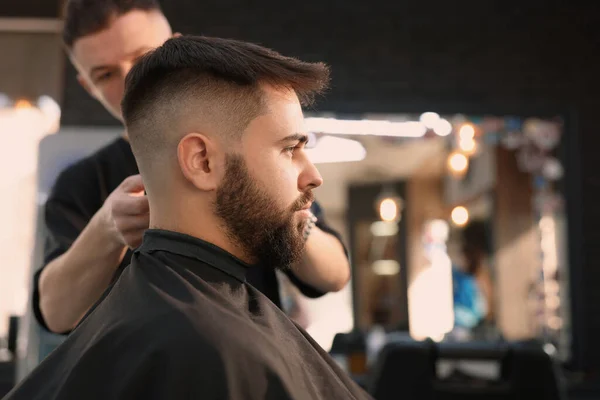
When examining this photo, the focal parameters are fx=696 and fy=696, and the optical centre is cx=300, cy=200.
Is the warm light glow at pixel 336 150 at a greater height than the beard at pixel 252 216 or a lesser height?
greater

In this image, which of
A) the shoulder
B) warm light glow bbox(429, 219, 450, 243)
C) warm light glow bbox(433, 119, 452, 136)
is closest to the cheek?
the shoulder

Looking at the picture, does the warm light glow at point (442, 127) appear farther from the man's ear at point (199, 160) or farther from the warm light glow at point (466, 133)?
the man's ear at point (199, 160)

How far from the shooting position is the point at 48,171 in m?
2.41

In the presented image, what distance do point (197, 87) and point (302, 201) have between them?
226mm

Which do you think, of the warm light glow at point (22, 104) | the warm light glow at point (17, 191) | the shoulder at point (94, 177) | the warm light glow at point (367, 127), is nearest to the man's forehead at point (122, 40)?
the shoulder at point (94, 177)

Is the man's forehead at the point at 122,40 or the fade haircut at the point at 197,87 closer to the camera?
the fade haircut at the point at 197,87

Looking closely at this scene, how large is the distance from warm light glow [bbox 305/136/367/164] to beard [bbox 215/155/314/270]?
3925mm

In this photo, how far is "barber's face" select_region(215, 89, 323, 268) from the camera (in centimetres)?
99

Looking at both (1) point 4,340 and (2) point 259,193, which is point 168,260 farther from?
(1) point 4,340

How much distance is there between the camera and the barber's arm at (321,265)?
1322mm

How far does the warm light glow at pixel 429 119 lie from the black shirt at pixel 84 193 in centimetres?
330

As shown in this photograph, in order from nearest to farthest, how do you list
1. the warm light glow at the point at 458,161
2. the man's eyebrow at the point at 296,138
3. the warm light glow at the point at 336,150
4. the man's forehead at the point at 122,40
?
the man's eyebrow at the point at 296,138 → the man's forehead at the point at 122,40 → the warm light glow at the point at 336,150 → the warm light glow at the point at 458,161

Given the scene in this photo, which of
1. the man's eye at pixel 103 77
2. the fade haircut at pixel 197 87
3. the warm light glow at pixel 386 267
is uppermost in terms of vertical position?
the man's eye at pixel 103 77


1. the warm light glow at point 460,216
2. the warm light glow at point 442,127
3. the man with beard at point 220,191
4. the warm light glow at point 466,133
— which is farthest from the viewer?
the warm light glow at point 460,216
